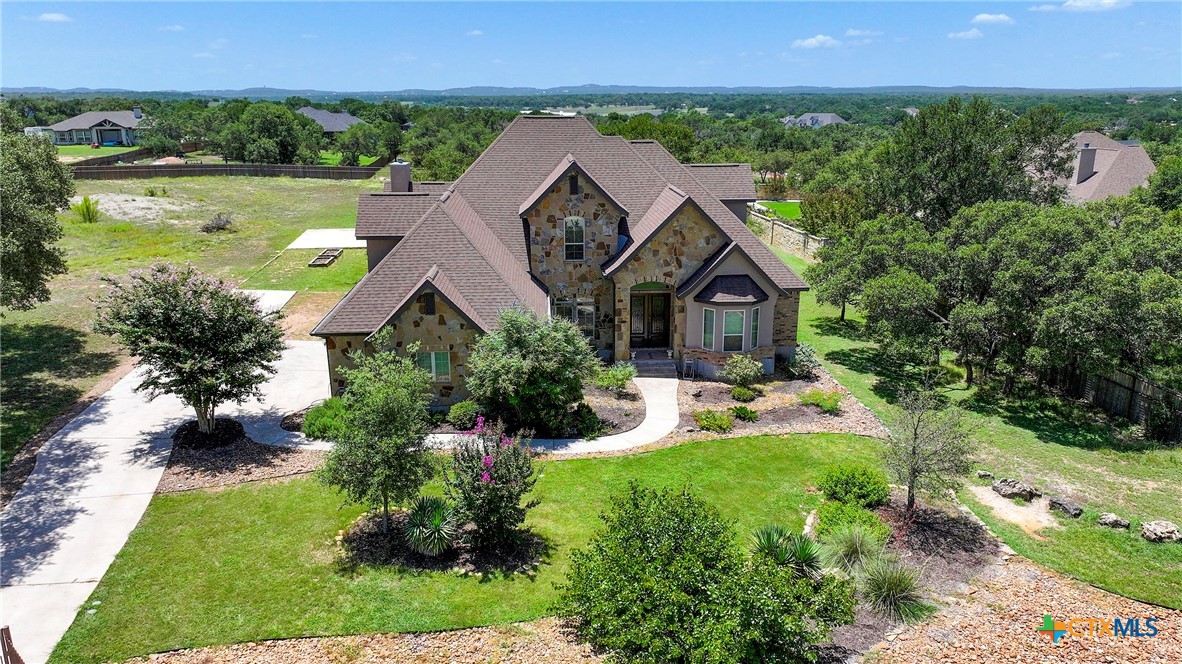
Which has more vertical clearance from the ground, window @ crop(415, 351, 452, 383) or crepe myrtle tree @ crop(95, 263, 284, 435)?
crepe myrtle tree @ crop(95, 263, 284, 435)

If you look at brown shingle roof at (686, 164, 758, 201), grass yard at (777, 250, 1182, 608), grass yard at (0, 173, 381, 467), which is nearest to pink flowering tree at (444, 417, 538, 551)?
grass yard at (777, 250, 1182, 608)

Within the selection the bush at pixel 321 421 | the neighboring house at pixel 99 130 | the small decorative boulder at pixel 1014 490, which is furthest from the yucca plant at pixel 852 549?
the neighboring house at pixel 99 130

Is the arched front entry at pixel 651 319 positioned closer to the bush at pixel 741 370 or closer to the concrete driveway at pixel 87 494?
the bush at pixel 741 370

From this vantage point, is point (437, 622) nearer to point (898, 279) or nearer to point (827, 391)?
point (827, 391)

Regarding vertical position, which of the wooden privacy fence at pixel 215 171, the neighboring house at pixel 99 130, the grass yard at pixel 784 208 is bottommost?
the grass yard at pixel 784 208

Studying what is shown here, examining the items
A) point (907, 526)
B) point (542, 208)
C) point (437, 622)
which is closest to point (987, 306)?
point (907, 526)

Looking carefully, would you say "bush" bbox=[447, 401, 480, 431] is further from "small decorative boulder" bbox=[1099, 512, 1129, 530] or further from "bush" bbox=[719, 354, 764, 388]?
"small decorative boulder" bbox=[1099, 512, 1129, 530]

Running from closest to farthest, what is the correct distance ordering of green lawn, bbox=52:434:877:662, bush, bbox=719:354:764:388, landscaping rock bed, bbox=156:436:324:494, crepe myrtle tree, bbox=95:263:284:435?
1. green lawn, bbox=52:434:877:662
2. landscaping rock bed, bbox=156:436:324:494
3. crepe myrtle tree, bbox=95:263:284:435
4. bush, bbox=719:354:764:388
